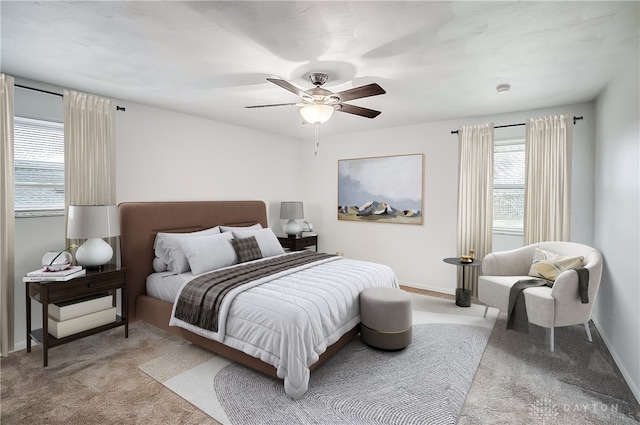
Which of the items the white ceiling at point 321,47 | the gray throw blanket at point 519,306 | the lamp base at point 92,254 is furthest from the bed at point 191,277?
the white ceiling at point 321,47

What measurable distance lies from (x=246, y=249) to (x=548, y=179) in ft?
12.4

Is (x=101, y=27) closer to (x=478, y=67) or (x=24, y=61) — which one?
(x=24, y=61)

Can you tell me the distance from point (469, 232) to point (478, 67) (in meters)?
2.40

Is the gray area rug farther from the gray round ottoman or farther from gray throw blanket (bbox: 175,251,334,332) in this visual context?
gray throw blanket (bbox: 175,251,334,332)

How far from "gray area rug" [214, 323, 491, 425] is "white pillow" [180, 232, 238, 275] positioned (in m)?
1.12

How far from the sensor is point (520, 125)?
4.20m

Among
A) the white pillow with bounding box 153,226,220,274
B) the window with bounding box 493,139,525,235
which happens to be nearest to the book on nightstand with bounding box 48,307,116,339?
the white pillow with bounding box 153,226,220,274

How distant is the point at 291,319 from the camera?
2328 millimetres

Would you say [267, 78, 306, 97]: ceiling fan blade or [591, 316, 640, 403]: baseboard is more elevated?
[267, 78, 306, 97]: ceiling fan blade

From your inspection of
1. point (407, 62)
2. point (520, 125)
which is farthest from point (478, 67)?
point (520, 125)

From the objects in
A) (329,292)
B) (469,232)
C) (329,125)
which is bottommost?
(329,292)

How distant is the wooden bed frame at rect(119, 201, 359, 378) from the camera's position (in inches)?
111

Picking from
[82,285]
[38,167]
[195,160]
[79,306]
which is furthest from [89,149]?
[79,306]

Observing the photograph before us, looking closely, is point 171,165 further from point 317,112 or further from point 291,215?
point 317,112
